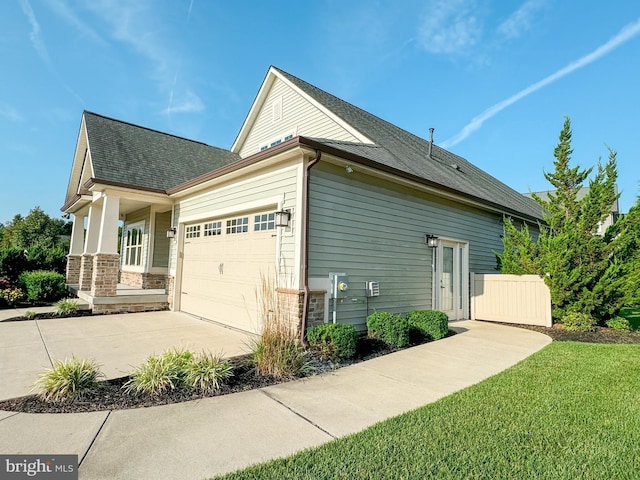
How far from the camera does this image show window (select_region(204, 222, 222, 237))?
836cm

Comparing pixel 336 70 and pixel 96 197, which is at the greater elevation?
pixel 336 70

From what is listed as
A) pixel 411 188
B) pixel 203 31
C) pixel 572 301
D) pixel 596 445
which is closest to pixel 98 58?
pixel 203 31

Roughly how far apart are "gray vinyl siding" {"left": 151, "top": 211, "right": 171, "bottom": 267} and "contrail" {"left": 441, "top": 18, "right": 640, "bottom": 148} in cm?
1319

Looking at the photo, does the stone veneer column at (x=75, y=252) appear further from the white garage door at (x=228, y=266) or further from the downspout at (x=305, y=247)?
the downspout at (x=305, y=247)

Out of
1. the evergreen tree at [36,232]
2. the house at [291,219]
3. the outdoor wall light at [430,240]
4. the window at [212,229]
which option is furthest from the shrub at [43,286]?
the evergreen tree at [36,232]

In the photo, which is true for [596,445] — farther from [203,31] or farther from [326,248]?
[203,31]

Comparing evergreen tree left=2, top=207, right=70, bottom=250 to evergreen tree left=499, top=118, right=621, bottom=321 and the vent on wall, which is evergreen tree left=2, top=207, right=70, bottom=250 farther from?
evergreen tree left=499, top=118, right=621, bottom=321

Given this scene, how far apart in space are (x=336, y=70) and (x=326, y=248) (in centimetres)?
921

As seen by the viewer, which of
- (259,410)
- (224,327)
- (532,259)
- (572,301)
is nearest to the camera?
(259,410)

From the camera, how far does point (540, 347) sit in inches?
249

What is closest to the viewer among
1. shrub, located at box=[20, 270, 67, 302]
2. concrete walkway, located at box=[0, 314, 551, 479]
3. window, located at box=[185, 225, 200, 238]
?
concrete walkway, located at box=[0, 314, 551, 479]

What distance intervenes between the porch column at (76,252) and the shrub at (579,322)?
17.4 m

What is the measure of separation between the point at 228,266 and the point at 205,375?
406 cm

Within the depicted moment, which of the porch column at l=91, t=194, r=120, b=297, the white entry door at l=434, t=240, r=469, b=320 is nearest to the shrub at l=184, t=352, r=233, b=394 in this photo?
the white entry door at l=434, t=240, r=469, b=320
